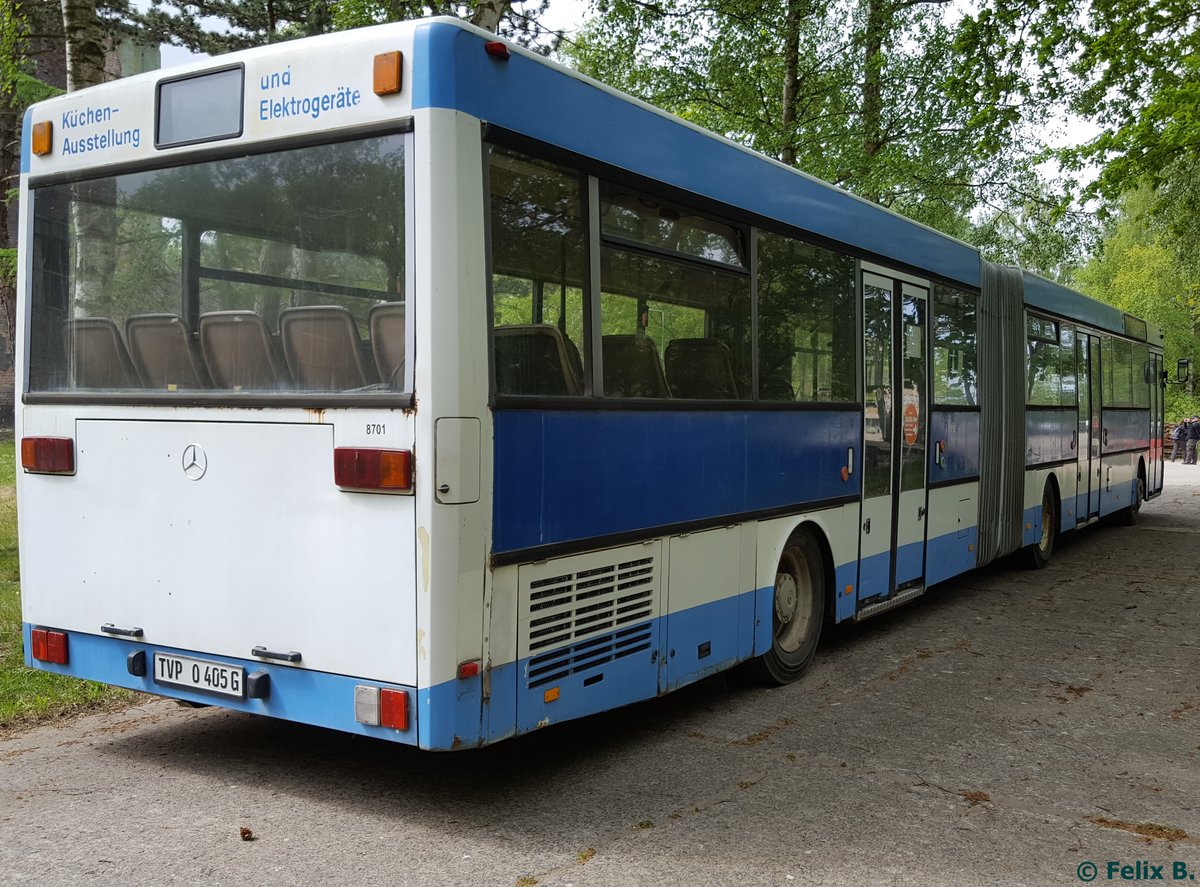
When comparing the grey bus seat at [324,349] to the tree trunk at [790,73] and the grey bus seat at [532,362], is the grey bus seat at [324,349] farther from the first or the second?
the tree trunk at [790,73]

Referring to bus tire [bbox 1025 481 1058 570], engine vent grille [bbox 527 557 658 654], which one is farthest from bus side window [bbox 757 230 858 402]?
bus tire [bbox 1025 481 1058 570]

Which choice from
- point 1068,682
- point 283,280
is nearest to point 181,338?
point 283,280

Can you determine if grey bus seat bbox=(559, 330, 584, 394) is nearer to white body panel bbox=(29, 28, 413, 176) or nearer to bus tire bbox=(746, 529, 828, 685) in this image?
white body panel bbox=(29, 28, 413, 176)

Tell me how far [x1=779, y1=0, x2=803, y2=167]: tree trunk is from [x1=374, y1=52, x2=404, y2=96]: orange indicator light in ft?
50.4

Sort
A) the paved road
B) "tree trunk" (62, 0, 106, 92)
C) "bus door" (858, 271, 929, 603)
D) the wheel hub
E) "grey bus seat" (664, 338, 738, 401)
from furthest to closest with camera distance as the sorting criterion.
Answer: "tree trunk" (62, 0, 106, 92)
"bus door" (858, 271, 929, 603)
the wheel hub
"grey bus seat" (664, 338, 738, 401)
the paved road

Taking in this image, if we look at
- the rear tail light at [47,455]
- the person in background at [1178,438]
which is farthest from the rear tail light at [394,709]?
the person in background at [1178,438]

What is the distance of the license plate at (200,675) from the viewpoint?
4.50 metres

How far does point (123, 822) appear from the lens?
4324 mm

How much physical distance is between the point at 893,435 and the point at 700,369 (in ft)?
9.47

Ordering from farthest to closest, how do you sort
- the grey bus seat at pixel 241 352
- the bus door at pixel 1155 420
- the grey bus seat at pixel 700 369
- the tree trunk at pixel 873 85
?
the tree trunk at pixel 873 85
the bus door at pixel 1155 420
the grey bus seat at pixel 700 369
the grey bus seat at pixel 241 352

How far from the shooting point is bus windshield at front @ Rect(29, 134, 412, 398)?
4.26m

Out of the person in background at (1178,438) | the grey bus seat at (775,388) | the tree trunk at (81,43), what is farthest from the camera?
the person in background at (1178,438)

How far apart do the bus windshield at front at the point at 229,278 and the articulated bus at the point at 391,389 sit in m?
0.01

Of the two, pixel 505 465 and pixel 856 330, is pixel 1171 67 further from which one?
pixel 505 465
